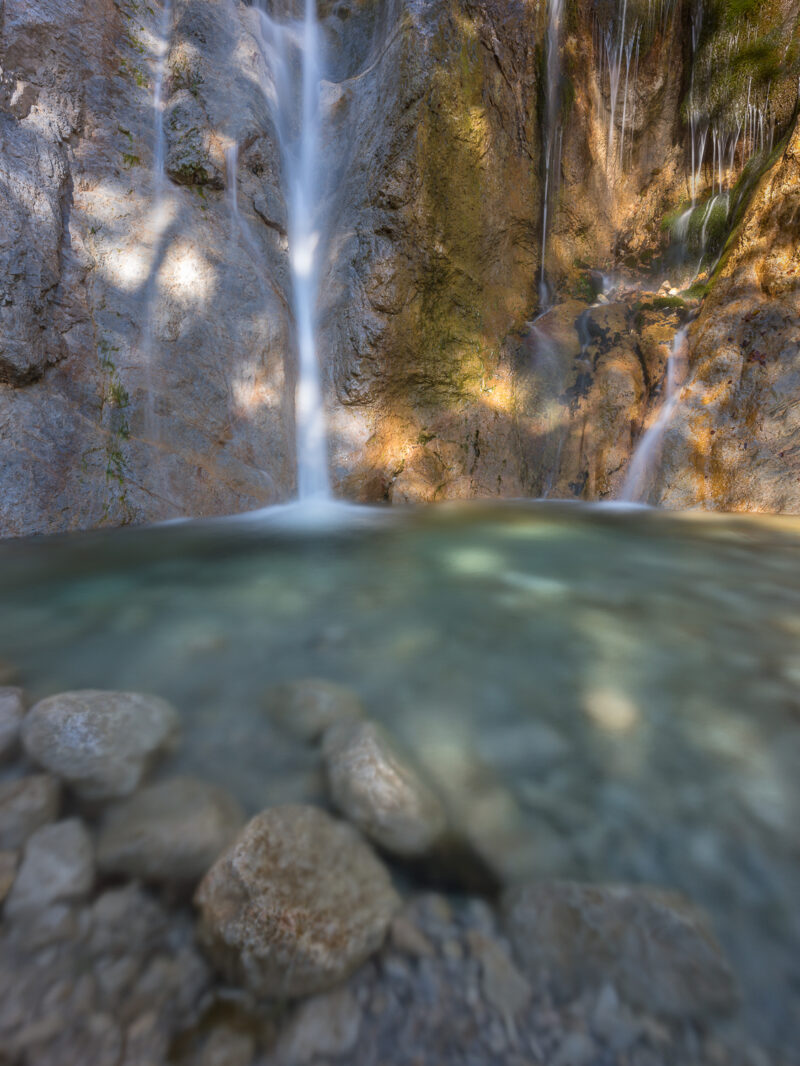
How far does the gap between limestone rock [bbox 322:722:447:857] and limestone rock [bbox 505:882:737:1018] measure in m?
0.23

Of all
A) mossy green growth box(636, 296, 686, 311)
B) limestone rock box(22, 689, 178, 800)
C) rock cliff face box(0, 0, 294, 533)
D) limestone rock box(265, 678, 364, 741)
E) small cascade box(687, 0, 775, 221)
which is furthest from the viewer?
small cascade box(687, 0, 775, 221)

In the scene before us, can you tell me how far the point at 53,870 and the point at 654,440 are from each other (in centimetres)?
670

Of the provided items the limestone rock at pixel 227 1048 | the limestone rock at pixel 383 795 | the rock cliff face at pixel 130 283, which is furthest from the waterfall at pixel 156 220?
the limestone rock at pixel 227 1048

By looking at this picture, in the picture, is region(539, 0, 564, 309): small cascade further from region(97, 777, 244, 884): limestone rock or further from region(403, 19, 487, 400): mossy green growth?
region(97, 777, 244, 884): limestone rock

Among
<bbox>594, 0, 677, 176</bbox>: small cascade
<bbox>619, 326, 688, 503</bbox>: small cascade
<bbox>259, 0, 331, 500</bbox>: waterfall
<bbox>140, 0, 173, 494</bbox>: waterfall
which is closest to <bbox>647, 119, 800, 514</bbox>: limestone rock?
<bbox>619, 326, 688, 503</bbox>: small cascade

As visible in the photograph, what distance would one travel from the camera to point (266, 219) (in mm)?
6270

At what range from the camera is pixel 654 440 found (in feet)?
19.6

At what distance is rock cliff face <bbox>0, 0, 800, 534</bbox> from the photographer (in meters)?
4.34

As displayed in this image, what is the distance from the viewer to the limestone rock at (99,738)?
118 centimetres

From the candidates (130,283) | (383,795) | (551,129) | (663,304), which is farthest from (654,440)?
(130,283)

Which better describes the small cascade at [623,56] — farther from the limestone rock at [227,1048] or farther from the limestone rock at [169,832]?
the limestone rock at [227,1048]

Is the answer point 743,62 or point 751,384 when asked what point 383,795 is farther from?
point 743,62

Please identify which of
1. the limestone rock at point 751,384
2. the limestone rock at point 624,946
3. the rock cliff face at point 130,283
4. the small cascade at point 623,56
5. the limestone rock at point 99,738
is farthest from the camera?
the small cascade at point 623,56

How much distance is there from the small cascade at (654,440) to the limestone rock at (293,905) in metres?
5.97
